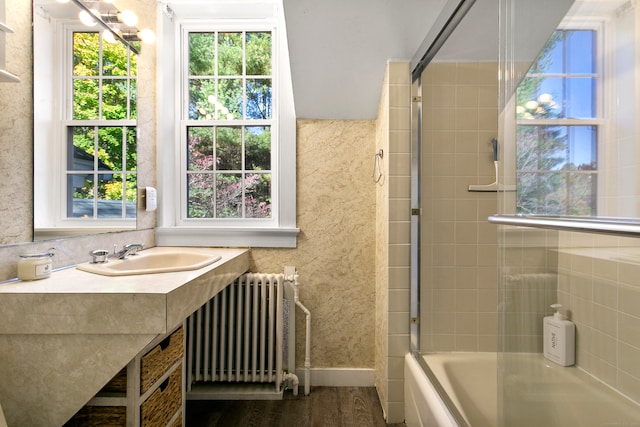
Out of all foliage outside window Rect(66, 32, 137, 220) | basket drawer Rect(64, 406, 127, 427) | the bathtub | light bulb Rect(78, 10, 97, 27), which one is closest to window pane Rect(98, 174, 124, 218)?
foliage outside window Rect(66, 32, 137, 220)

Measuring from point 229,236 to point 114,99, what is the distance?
99cm

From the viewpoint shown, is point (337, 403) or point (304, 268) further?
point (304, 268)

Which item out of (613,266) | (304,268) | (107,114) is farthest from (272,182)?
(613,266)

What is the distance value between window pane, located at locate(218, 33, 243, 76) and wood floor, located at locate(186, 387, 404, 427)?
212 cm

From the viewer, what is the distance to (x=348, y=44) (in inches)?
66.0

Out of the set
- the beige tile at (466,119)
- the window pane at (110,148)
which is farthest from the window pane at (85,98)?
the beige tile at (466,119)

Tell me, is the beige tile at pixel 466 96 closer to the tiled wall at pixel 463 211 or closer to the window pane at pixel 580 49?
the tiled wall at pixel 463 211

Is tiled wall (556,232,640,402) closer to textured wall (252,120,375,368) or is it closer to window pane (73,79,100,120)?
textured wall (252,120,375,368)

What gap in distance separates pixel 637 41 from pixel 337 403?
205cm

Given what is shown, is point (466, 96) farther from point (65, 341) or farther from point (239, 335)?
point (65, 341)

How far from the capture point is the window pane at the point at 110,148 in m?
1.71

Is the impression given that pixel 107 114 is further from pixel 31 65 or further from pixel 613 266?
pixel 613 266

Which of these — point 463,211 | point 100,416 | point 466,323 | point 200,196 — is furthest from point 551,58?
point 200,196

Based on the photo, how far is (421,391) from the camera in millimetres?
1457
